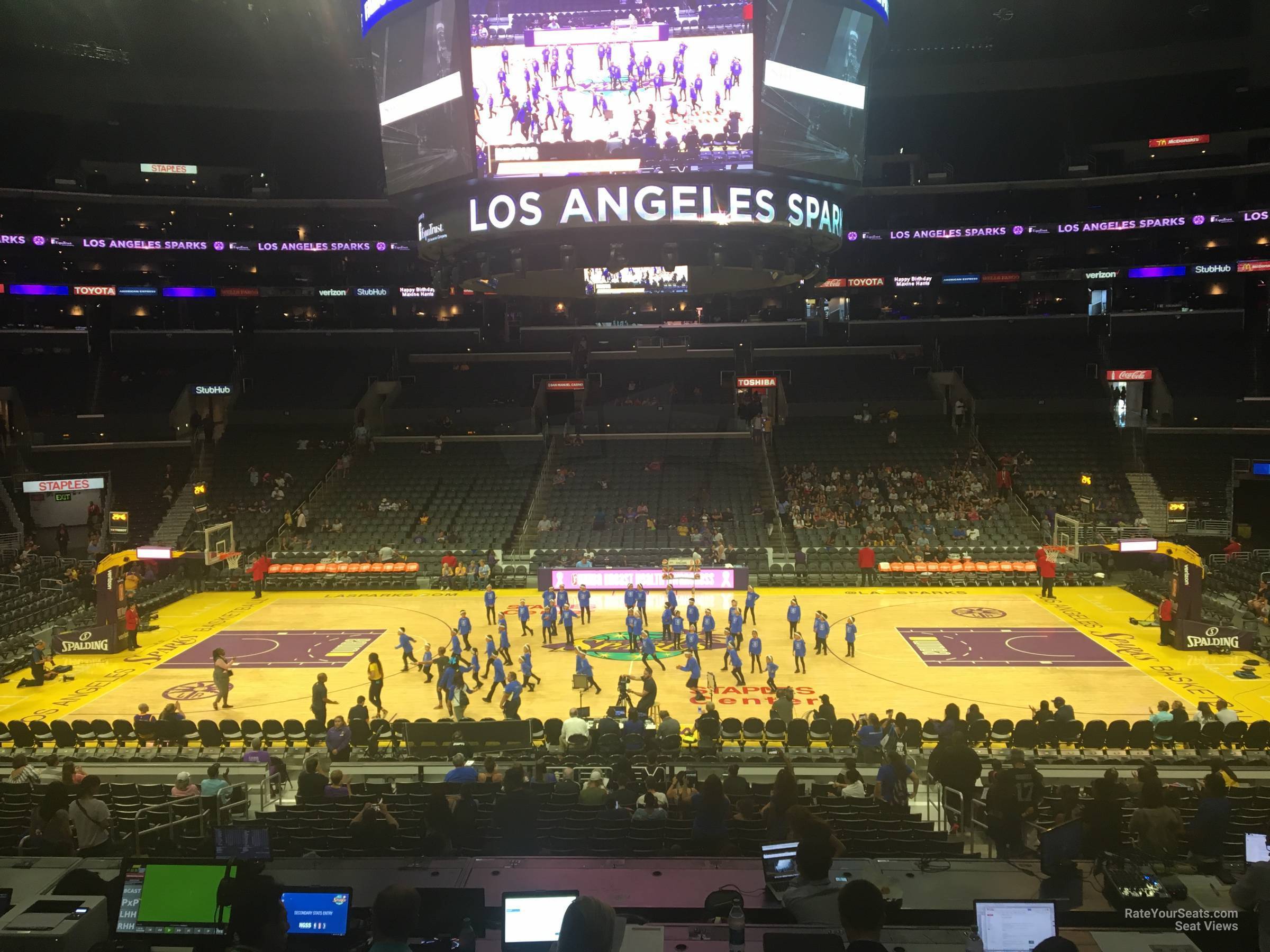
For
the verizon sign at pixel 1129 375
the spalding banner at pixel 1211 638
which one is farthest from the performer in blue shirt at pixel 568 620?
the verizon sign at pixel 1129 375

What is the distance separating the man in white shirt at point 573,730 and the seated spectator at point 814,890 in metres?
9.60

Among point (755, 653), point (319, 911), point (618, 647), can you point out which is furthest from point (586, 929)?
point (618, 647)

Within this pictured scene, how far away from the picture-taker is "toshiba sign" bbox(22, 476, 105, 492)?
38.6 meters

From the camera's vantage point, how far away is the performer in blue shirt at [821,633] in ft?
79.0

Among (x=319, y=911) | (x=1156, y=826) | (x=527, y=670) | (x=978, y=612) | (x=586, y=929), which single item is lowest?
(x=978, y=612)

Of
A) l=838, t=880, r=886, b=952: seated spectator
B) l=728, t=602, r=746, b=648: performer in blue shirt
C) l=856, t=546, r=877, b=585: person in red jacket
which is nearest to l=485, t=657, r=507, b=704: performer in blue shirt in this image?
l=728, t=602, r=746, b=648: performer in blue shirt

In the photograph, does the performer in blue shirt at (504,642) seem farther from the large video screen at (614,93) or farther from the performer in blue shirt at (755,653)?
the large video screen at (614,93)

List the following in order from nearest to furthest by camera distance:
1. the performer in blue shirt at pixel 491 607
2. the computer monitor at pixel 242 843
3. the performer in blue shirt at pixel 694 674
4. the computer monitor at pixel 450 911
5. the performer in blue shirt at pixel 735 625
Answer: the computer monitor at pixel 450 911
the computer monitor at pixel 242 843
the performer in blue shirt at pixel 694 674
the performer in blue shirt at pixel 735 625
the performer in blue shirt at pixel 491 607

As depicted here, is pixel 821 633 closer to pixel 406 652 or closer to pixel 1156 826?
pixel 406 652

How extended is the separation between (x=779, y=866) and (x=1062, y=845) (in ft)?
9.61

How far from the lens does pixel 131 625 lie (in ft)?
86.2

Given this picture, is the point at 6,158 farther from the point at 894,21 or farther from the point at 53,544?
the point at 894,21

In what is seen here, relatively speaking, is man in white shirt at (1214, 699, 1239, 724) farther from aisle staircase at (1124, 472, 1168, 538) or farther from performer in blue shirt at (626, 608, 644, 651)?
aisle staircase at (1124, 472, 1168, 538)

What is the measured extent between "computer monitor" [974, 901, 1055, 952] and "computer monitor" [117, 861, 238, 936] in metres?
5.00
